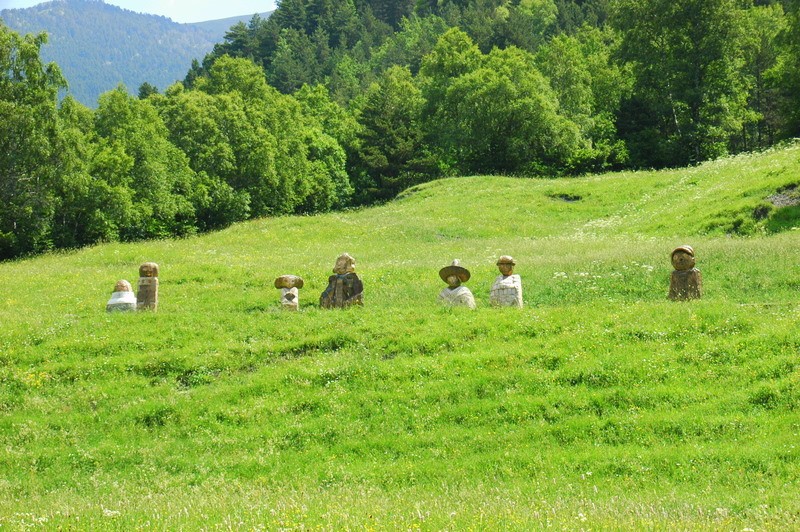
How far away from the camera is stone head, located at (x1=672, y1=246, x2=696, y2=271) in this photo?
75.0 ft

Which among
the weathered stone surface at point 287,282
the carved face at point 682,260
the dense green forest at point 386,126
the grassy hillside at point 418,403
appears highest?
the dense green forest at point 386,126

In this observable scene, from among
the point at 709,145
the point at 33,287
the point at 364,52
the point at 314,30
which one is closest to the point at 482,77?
the point at 709,145

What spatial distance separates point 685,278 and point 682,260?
0.51 m

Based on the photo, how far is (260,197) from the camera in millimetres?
77688

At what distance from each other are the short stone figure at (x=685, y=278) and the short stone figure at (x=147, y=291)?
1575 cm

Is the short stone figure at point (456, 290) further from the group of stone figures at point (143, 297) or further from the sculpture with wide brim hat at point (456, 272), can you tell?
the group of stone figures at point (143, 297)

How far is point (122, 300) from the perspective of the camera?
1030 inches

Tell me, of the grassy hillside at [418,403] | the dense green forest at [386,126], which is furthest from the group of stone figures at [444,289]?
the dense green forest at [386,126]

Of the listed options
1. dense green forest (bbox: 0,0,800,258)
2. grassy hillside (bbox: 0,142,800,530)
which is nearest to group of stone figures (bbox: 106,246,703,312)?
grassy hillside (bbox: 0,142,800,530)

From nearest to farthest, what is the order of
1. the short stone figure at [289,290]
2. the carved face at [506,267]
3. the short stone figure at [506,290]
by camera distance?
the short stone figure at [506,290], the carved face at [506,267], the short stone figure at [289,290]

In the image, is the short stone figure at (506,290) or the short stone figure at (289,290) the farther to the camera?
the short stone figure at (289,290)

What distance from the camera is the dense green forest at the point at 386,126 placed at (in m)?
52.3

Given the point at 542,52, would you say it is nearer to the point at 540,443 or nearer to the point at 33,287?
the point at 33,287

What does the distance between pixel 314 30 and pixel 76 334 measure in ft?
586
